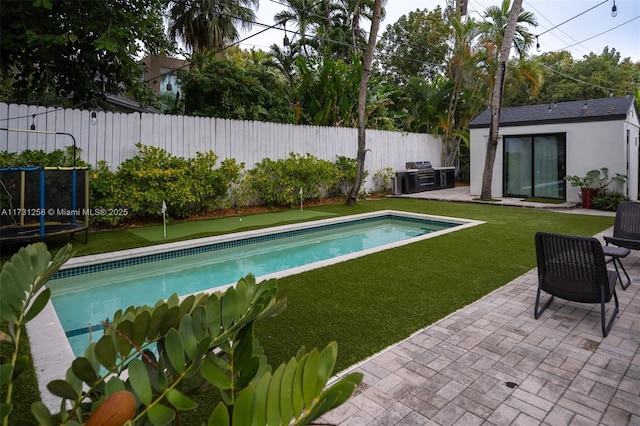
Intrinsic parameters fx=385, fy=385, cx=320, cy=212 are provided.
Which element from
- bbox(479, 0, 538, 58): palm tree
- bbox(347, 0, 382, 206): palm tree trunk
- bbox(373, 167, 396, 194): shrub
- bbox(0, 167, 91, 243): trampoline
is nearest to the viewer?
bbox(0, 167, 91, 243): trampoline

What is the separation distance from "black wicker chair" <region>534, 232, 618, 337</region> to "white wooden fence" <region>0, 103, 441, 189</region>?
A: 8.02 m

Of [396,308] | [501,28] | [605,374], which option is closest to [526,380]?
[605,374]

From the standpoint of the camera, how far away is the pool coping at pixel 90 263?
268cm

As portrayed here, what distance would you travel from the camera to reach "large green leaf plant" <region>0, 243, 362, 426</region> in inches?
29.7

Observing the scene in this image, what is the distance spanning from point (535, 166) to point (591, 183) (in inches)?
69.3

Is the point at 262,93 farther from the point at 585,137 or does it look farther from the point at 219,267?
the point at 585,137

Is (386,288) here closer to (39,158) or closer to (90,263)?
(90,263)

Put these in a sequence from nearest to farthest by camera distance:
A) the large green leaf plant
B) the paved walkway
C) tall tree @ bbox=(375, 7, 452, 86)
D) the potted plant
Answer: the large green leaf plant → the paved walkway → the potted plant → tall tree @ bbox=(375, 7, 452, 86)

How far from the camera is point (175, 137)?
916cm

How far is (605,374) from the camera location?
107 inches

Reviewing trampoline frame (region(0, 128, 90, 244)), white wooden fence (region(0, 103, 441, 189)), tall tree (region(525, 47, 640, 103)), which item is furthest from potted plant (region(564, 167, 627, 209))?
tall tree (region(525, 47, 640, 103))

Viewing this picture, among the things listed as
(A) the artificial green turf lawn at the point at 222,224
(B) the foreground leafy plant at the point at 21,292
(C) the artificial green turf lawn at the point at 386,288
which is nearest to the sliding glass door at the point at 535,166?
(C) the artificial green turf lawn at the point at 386,288

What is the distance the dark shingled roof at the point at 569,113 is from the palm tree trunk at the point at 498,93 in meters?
1.66

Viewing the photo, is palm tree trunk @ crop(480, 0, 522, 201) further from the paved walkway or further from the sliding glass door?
the paved walkway
